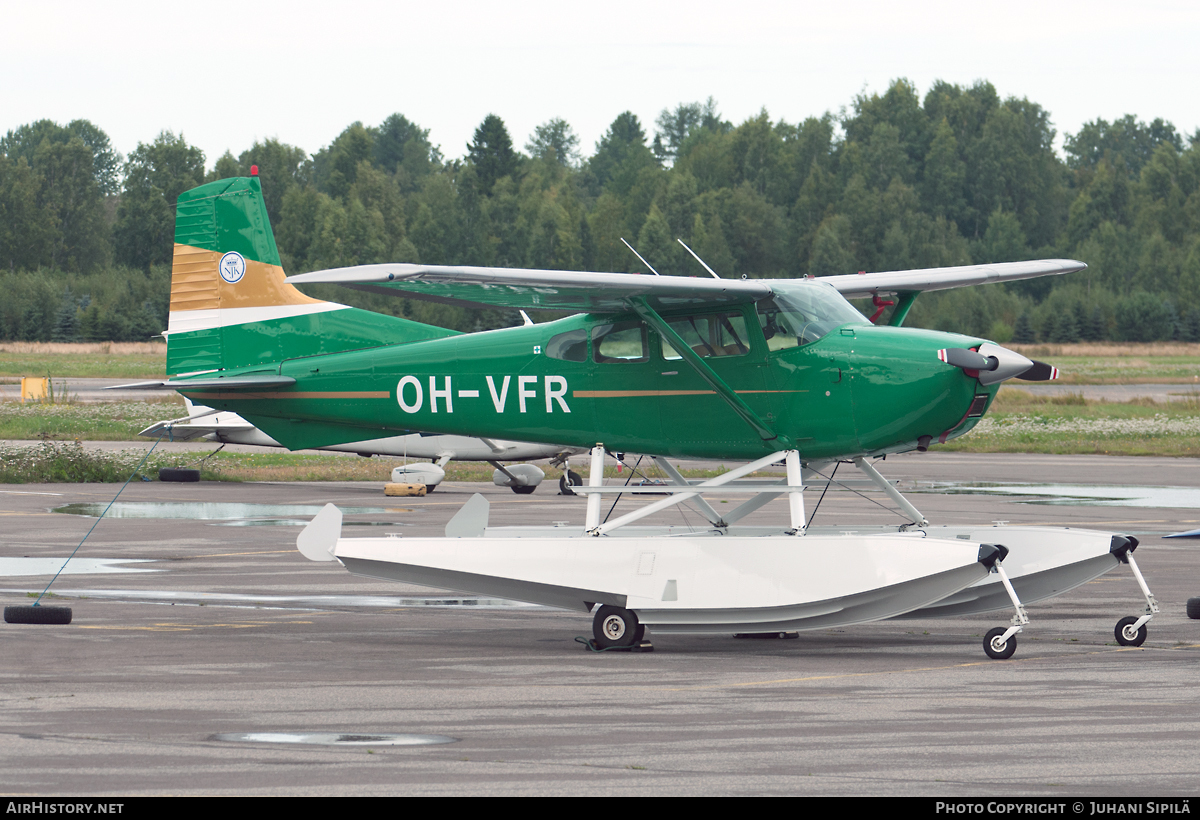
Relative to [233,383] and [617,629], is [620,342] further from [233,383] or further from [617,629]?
[233,383]

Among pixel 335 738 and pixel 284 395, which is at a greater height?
pixel 284 395

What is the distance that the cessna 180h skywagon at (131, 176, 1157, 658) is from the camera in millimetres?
10078

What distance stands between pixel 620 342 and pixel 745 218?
3822 inches

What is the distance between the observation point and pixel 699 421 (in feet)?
36.9

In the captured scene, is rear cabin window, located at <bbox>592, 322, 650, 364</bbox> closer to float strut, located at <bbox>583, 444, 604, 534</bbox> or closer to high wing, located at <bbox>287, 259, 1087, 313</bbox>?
high wing, located at <bbox>287, 259, 1087, 313</bbox>

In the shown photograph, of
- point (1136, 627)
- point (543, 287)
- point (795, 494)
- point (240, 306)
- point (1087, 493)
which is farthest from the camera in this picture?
point (1087, 493)

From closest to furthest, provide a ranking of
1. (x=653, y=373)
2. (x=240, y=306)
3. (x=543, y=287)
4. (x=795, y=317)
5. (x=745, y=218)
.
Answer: (x=543, y=287)
(x=795, y=317)
(x=653, y=373)
(x=240, y=306)
(x=745, y=218)

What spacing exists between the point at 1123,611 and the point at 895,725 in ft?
17.5

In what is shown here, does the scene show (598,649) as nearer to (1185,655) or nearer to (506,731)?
(506,731)

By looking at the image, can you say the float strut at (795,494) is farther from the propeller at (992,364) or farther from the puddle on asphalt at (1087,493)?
the puddle on asphalt at (1087,493)

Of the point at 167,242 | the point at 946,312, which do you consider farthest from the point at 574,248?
the point at 167,242

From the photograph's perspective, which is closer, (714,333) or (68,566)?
(714,333)

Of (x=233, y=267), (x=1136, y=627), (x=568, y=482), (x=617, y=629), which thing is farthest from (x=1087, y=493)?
(x=233, y=267)

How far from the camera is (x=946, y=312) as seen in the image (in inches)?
3578
